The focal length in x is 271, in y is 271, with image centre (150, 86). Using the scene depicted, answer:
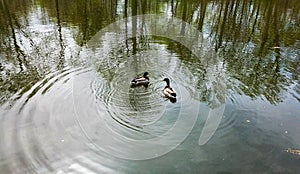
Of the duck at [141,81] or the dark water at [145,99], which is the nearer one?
the dark water at [145,99]

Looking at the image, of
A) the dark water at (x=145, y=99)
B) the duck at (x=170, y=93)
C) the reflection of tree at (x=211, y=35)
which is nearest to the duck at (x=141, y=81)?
the dark water at (x=145, y=99)

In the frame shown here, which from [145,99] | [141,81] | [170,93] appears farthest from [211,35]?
[145,99]

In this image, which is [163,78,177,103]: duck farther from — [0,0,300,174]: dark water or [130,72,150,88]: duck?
[130,72,150,88]: duck

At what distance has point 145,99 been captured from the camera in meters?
8.72

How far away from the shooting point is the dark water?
20.4 ft

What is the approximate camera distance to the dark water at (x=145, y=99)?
621 centimetres

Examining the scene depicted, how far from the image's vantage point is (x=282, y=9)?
77.3ft

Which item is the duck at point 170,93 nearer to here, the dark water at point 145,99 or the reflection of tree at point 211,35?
the dark water at point 145,99

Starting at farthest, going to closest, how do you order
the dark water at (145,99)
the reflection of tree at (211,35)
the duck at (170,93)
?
the reflection of tree at (211,35) → the duck at (170,93) → the dark water at (145,99)

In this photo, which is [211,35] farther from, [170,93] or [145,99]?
[145,99]

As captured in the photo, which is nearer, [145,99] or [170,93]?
[170,93]

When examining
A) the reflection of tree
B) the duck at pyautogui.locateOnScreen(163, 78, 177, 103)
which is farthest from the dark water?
the duck at pyautogui.locateOnScreen(163, 78, 177, 103)

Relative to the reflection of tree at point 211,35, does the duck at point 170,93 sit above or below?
below

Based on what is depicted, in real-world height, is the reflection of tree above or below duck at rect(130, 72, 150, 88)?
above
